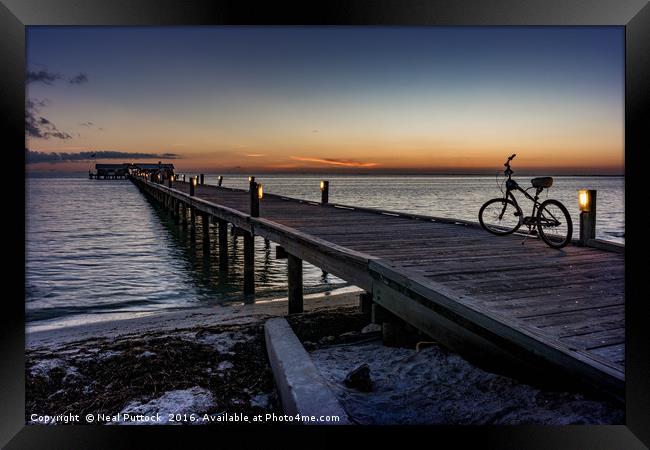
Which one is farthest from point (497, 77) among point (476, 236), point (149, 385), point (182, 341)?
point (149, 385)

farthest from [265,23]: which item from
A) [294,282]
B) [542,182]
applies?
[294,282]

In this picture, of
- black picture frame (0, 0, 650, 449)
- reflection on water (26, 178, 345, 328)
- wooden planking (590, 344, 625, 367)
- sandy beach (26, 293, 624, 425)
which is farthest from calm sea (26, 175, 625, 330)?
wooden planking (590, 344, 625, 367)

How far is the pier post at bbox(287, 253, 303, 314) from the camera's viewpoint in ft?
32.0

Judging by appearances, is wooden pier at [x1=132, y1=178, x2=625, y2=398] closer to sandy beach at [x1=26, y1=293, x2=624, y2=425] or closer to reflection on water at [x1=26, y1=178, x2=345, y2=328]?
sandy beach at [x1=26, y1=293, x2=624, y2=425]

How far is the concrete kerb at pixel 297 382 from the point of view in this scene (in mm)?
4059

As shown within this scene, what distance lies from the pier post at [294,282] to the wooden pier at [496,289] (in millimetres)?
624

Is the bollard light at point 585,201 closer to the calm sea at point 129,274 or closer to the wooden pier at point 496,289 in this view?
the wooden pier at point 496,289

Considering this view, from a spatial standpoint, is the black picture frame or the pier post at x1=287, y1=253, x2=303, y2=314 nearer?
the black picture frame

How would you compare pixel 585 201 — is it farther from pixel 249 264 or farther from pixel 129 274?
pixel 129 274

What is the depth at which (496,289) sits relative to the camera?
15.4ft

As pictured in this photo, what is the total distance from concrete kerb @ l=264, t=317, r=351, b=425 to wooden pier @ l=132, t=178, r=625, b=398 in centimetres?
109

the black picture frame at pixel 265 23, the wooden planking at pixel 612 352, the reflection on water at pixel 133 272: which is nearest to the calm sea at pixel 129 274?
the reflection on water at pixel 133 272

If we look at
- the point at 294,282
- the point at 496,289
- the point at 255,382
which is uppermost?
the point at 496,289

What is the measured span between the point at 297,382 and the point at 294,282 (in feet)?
17.1
